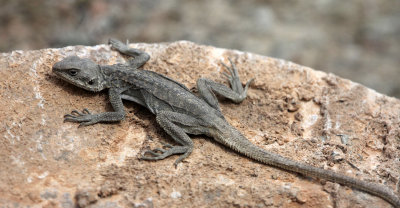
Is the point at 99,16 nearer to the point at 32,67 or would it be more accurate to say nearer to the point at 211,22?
the point at 211,22

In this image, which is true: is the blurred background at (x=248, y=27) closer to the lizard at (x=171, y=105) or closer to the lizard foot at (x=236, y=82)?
the lizard foot at (x=236, y=82)

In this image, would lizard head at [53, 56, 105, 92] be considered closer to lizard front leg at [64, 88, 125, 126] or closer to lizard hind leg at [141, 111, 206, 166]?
lizard front leg at [64, 88, 125, 126]

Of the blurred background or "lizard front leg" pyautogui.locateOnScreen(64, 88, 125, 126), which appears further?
the blurred background

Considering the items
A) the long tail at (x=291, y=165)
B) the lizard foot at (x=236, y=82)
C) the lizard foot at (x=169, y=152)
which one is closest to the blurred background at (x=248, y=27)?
the lizard foot at (x=236, y=82)

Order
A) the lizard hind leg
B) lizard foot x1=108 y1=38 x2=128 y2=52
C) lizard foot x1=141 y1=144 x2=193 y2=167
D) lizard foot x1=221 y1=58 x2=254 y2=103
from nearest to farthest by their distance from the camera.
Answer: lizard foot x1=141 y1=144 x2=193 y2=167 → the lizard hind leg → lizard foot x1=221 y1=58 x2=254 y2=103 → lizard foot x1=108 y1=38 x2=128 y2=52

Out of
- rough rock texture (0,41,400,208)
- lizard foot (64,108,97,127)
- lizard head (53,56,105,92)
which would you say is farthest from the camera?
lizard head (53,56,105,92)

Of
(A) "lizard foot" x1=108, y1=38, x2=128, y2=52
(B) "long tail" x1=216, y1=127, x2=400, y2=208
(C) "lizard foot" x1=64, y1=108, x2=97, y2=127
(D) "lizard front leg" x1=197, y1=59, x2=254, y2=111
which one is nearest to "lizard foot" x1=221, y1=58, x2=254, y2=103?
(D) "lizard front leg" x1=197, y1=59, x2=254, y2=111

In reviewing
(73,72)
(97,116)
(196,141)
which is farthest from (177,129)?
(73,72)
